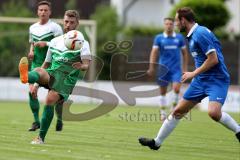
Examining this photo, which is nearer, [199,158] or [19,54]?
[199,158]

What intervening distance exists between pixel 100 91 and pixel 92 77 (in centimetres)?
87

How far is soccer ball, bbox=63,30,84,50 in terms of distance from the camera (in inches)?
467

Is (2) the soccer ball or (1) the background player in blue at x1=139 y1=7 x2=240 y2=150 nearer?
(1) the background player in blue at x1=139 y1=7 x2=240 y2=150

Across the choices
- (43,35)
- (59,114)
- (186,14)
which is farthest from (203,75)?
(43,35)

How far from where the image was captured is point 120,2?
46.6 metres

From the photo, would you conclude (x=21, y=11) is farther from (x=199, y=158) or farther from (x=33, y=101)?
(x=199, y=158)

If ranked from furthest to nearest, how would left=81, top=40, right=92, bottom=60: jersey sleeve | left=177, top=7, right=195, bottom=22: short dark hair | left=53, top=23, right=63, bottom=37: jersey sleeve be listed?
left=53, top=23, right=63, bottom=37: jersey sleeve
left=81, top=40, right=92, bottom=60: jersey sleeve
left=177, top=7, right=195, bottom=22: short dark hair

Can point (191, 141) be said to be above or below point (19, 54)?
above

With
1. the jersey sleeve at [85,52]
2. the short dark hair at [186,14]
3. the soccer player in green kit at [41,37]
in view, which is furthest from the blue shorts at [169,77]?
the short dark hair at [186,14]

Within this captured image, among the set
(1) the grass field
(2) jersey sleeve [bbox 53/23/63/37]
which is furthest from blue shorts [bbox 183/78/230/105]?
(2) jersey sleeve [bbox 53/23/63/37]

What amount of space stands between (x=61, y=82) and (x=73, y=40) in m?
0.71

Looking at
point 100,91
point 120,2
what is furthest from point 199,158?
point 120,2

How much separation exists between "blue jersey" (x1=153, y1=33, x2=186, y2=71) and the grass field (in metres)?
2.08

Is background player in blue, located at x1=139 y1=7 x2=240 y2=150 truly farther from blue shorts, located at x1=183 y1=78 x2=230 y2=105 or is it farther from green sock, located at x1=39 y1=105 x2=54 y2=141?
green sock, located at x1=39 y1=105 x2=54 y2=141
